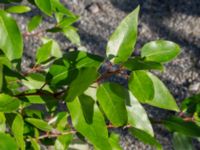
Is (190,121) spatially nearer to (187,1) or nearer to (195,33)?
(195,33)

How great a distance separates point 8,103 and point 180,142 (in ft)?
1.51

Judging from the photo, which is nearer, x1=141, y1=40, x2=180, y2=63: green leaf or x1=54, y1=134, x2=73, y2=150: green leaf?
x1=141, y1=40, x2=180, y2=63: green leaf

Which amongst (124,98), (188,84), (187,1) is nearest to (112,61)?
(124,98)

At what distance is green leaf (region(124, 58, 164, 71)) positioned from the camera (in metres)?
0.87

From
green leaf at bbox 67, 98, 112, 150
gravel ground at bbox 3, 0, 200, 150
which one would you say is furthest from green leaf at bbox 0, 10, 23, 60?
gravel ground at bbox 3, 0, 200, 150

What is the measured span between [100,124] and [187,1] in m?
2.81

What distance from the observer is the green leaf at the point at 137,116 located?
99cm

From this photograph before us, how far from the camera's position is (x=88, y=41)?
10.9 feet

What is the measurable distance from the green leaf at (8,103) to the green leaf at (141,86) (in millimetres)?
242

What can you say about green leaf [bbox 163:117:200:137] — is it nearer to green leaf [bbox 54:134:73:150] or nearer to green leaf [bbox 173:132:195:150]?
green leaf [bbox 173:132:195:150]

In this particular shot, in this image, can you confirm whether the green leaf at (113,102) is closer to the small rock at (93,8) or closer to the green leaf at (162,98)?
the green leaf at (162,98)

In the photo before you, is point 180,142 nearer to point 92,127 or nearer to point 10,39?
point 92,127

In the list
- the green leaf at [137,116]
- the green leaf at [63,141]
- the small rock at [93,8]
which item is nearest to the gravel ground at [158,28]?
the small rock at [93,8]

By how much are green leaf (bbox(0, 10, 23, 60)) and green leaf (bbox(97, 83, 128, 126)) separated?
21 cm
